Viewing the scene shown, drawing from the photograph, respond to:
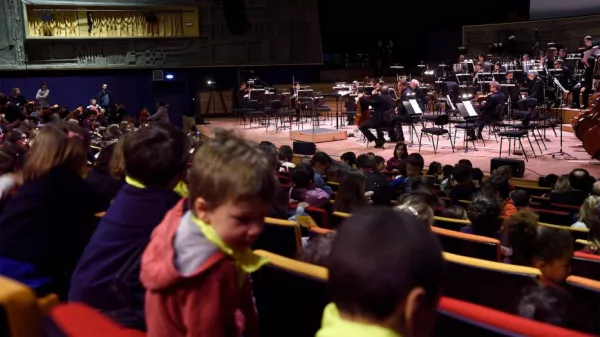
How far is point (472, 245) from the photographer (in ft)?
9.93

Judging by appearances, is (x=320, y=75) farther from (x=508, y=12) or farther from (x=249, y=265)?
(x=249, y=265)

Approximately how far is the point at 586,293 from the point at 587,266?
83 centimetres

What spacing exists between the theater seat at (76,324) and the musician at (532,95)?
32.6 ft

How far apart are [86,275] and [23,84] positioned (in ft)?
56.0

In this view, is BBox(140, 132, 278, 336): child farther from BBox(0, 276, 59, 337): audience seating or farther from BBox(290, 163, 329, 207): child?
BBox(290, 163, 329, 207): child

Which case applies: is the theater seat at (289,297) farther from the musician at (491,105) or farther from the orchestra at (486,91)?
the musician at (491,105)

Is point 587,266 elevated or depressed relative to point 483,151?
elevated

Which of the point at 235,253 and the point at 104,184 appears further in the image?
the point at 104,184

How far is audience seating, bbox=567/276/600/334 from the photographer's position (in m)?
1.89

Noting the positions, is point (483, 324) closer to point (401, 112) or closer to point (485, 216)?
point (485, 216)

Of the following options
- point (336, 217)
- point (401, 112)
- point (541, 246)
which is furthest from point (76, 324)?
point (401, 112)

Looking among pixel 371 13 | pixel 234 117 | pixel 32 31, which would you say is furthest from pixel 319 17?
pixel 32 31

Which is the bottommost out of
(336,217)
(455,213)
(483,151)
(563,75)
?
(483,151)

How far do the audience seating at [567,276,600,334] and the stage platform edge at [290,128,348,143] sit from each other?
35.8 ft
